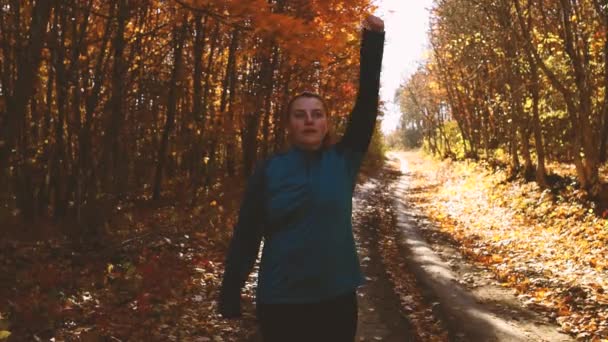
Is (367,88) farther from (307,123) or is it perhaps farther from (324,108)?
(307,123)

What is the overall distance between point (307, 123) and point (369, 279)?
7748mm

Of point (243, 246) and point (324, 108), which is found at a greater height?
point (324, 108)

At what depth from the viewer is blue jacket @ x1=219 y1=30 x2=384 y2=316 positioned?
95.3 inches

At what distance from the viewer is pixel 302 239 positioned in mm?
2418

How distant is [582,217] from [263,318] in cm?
1375

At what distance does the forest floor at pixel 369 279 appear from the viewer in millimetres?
6992

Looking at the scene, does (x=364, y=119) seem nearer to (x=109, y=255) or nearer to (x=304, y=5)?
(x=109, y=255)

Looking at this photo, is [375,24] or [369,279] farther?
[369,279]

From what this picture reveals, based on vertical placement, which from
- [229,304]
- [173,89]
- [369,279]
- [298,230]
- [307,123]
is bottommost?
[369,279]

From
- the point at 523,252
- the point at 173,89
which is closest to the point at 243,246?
the point at 523,252

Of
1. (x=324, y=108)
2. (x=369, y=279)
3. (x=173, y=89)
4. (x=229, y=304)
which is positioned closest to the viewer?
(x=229, y=304)

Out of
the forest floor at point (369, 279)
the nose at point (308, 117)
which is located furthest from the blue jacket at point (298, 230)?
the forest floor at point (369, 279)

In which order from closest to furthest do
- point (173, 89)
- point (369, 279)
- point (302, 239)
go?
point (302, 239) → point (369, 279) → point (173, 89)

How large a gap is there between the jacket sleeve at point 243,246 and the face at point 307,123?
0.23 metres
